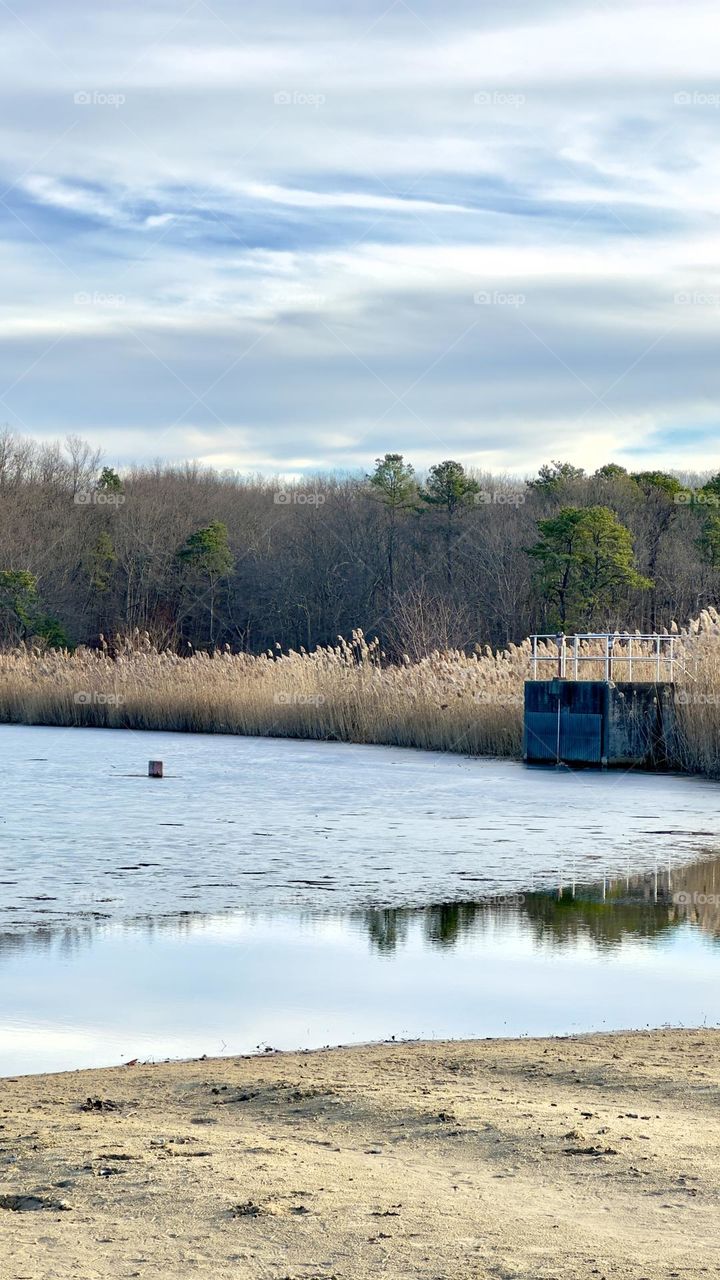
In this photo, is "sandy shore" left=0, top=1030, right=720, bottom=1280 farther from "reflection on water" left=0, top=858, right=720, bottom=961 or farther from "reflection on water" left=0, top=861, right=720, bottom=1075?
"reflection on water" left=0, top=858, right=720, bottom=961

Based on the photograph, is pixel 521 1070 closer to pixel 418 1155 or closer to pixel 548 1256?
pixel 418 1155

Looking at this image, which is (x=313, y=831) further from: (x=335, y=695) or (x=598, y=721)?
(x=335, y=695)

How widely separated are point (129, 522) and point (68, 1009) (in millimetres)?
61896

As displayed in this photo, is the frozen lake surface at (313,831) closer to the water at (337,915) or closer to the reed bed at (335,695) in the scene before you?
the water at (337,915)

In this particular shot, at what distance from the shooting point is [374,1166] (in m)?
4.38

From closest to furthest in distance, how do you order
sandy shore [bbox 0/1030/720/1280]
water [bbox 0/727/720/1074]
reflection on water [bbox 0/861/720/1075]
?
sandy shore [bbox 0/1030/720/1280] → reflection on water [bbox 0/861/720/1075] → water [bbox 0/727/720/1074]

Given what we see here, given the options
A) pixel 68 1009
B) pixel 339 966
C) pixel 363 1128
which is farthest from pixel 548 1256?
pixel 339 966

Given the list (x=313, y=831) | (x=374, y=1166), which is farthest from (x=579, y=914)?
(x=374, y=1166)

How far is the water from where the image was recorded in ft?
21.7

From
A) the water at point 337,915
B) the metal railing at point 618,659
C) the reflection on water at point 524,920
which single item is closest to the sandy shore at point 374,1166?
the water at point 337,915

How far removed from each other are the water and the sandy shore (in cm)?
70

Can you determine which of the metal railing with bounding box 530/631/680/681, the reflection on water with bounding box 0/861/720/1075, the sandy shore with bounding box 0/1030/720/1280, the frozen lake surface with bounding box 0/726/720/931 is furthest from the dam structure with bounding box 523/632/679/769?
the sandy shore with bounding box 0/1030/720/1280

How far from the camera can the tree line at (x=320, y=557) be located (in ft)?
186

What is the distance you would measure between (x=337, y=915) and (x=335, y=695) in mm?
18194
